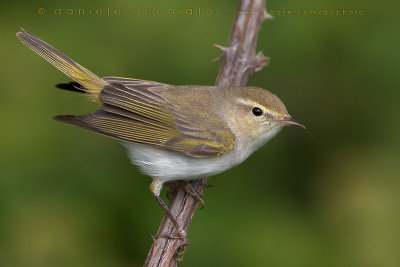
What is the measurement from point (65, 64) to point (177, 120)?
2.92 feet

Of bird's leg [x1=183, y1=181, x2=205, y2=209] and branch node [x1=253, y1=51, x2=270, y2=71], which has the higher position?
branch node [x1=253, y1=51, x2=270, y2=71]

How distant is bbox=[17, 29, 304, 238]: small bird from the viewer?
397cm

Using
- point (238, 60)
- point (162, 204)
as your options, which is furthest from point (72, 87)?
point (238, 60)

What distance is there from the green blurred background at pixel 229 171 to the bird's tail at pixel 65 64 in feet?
0.89

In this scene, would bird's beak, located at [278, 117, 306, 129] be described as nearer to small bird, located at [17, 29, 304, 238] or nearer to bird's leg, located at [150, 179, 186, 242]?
small bird, located at [17, 29, 304, 238]

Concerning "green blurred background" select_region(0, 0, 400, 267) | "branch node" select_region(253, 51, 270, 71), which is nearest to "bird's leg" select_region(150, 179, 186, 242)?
"green blurred background" select_region(0, 0, 400, 267)

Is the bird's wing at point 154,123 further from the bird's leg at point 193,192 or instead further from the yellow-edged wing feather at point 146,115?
the bird's leg at point 193,192

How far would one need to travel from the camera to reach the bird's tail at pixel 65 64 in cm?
400

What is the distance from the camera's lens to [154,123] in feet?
13.4

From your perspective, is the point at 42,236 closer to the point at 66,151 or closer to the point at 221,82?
the point at 66,151

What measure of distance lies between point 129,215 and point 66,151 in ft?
2.20

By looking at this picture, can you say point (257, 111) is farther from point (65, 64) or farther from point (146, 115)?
point (65, 64)

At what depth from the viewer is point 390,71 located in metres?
4.29

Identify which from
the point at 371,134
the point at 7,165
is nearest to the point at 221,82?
the point at 371,134
